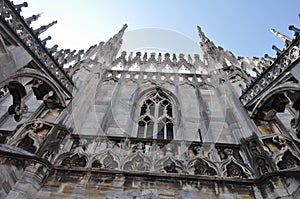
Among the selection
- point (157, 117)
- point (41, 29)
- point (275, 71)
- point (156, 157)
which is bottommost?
point (156, 157)

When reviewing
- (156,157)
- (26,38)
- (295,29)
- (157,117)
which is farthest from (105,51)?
(295,29)

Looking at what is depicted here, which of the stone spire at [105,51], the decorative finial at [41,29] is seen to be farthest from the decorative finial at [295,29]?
the stone spire at [105,51]

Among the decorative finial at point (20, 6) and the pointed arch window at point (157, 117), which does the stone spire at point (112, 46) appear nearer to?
the pointed arch window at point (157, 117)

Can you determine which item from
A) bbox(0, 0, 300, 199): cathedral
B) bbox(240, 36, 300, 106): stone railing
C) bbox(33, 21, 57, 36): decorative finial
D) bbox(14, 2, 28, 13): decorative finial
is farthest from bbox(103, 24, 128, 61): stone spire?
bbox(240, 36, 300, 106): stone railing

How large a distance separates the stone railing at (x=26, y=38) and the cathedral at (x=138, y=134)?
1.0 inches

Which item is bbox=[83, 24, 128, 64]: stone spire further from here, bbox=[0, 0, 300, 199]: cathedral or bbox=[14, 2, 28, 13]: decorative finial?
bbox=[14, 2, 28, 13]: decorative finial

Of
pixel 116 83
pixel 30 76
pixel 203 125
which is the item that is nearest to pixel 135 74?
pixel 116 83

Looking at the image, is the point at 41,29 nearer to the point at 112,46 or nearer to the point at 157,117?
the point at 157,117

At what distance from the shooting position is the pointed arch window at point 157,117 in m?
7.11

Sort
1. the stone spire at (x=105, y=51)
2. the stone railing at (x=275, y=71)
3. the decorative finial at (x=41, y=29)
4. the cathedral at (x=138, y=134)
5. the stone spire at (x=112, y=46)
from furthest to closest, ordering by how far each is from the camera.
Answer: the stone spire at (x=112, y=46)
the stone spire at (x=105, y=51)
the decorative finial at (x=41, y=29)
the stone railing at (x=275, y=71)
the cathedral at (x=138, y=134)

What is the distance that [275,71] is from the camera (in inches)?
238

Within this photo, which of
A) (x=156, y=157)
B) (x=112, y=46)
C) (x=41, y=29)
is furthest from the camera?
(x=112, y=46)

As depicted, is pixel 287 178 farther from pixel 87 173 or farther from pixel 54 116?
pixel 54 116

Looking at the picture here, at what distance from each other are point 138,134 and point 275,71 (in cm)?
440
